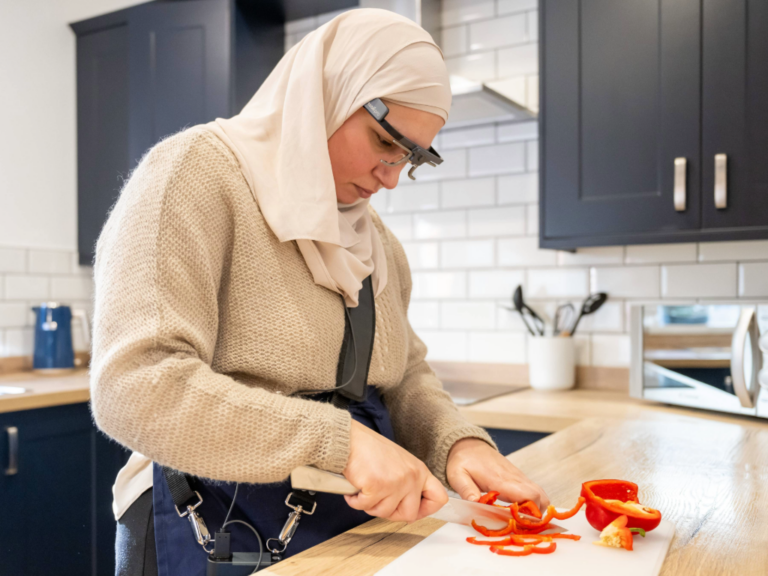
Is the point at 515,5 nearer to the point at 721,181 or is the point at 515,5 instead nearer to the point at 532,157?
the point at 532,157

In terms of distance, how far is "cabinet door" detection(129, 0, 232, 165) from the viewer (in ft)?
7.98

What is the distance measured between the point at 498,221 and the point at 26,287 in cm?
184

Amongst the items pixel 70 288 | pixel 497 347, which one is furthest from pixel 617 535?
pixel 70 288

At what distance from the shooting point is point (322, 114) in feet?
2.91

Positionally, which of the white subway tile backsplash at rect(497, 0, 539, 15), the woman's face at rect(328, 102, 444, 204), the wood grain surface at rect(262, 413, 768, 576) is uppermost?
the white subway tile backsplash at rect(497, 0, 539, 15)

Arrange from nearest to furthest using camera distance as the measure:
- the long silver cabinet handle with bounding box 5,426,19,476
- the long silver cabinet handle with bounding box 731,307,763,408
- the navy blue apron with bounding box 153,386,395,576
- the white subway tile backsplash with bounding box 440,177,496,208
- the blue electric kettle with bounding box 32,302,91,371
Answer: the navy blue apron with bounding box 153,386,395,576, the long silver cabinet handle with bounding box 731,307,763,408, the long silver cabinet handle with bounding box 5,426,19,476, the white subway tile backsplash with bounding box 440,177,496,208, the blue electric kettle with bounding box 32,302,91,371

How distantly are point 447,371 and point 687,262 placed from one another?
0.89 meters

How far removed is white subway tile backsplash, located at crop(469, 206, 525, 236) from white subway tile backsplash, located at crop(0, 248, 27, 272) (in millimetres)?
A: 1731

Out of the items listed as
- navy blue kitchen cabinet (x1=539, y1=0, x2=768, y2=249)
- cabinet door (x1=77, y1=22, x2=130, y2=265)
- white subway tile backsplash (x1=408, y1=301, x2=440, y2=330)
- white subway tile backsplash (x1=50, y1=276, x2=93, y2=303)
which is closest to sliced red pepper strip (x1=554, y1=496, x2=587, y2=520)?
navy blue kitchen cabinet (x1=539, y1=0, x2=768, y2=249)

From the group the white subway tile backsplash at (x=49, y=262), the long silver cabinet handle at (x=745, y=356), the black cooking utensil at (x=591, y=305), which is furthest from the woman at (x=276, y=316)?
the white subway tile backsplash at (x=49, y=262)

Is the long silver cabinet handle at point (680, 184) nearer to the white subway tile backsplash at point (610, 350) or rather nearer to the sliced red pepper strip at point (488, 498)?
the white subway tile backsplash at point (610, 350)

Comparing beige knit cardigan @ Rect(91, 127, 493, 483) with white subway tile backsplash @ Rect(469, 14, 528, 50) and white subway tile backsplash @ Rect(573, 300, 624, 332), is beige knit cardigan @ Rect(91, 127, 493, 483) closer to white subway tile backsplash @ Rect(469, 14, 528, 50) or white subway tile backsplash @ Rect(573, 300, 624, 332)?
white subway tile backsplash @ Rect(573, 300, 624, 332)

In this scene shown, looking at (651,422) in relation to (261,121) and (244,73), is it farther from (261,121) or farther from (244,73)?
(244,73)

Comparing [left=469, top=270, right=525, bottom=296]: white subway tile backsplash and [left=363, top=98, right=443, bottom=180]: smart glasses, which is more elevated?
[left=363, top=98, right=443, bottom=180]: smart glasses
